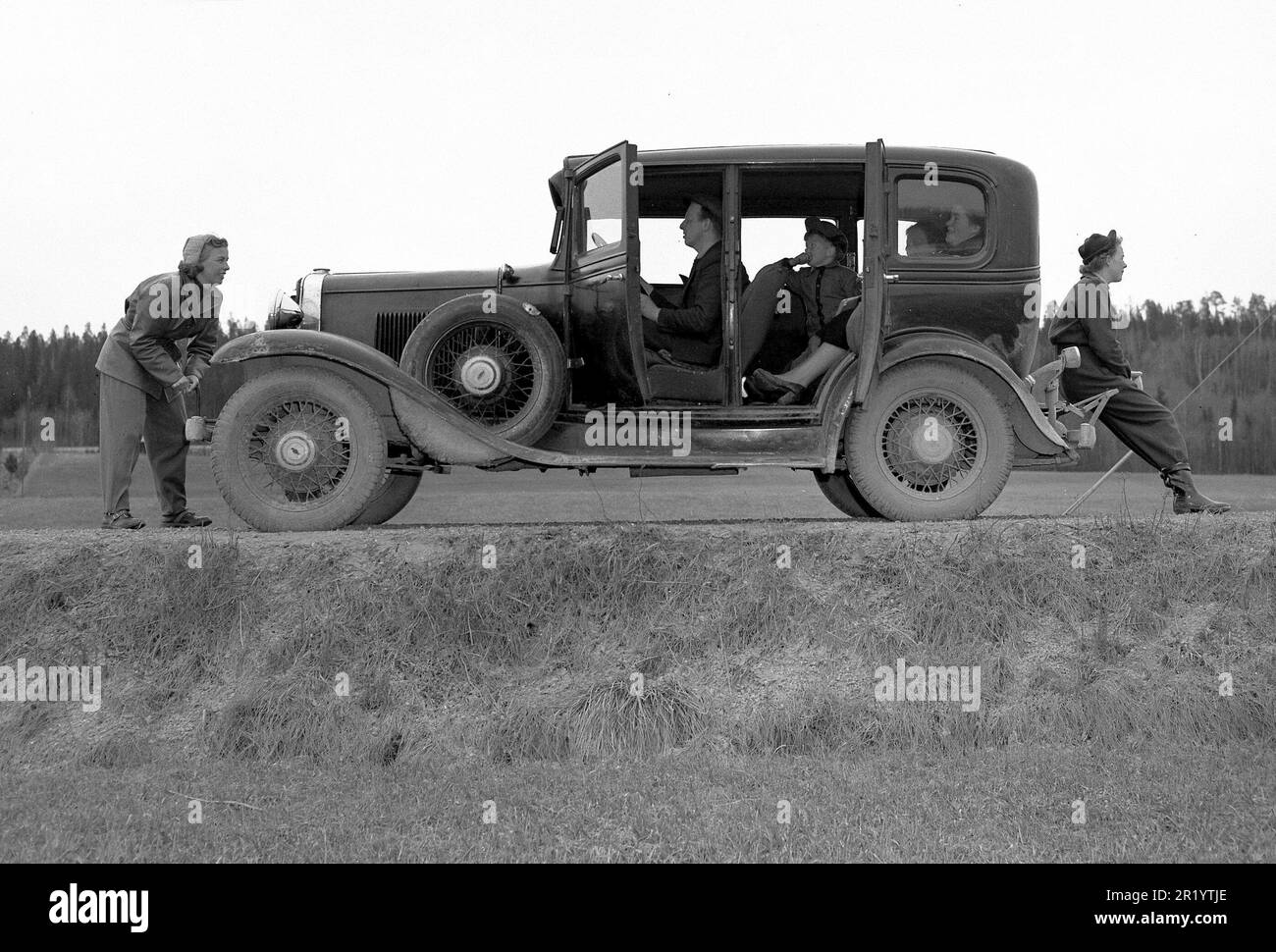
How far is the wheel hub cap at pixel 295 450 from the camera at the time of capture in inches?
261

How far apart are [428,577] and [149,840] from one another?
77.6 inches

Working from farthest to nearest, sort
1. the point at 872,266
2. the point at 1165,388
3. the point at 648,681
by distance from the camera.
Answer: the point at 1165,388 → the point at 872,266 → the point at 648,681

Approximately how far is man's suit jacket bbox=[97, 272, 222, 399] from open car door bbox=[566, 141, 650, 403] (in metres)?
2.26

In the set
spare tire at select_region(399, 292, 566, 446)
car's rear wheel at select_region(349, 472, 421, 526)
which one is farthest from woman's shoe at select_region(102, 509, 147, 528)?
spare tire at select_region(399, 292, 566, 446)

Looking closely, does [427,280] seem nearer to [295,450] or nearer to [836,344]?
[295,450]

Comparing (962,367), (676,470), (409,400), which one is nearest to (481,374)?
(409,400)

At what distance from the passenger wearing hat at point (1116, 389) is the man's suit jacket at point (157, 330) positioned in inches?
212

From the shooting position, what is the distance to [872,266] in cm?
655

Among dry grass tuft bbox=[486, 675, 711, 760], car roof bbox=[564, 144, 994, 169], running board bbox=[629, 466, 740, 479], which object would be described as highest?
car roof bbox=[564, 144, 994, 169]

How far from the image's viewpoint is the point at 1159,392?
82.1 ft

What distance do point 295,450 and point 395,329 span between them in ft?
3.84

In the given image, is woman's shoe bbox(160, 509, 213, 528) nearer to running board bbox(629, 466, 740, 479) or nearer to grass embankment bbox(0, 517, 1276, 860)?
grass embankment bbox(0, 517, 1276, 860)

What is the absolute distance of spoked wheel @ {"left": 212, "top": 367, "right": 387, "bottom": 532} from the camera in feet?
21.6

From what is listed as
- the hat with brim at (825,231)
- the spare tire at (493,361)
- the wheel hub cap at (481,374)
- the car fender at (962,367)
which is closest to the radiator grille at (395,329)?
the spare tire at (493,361)
